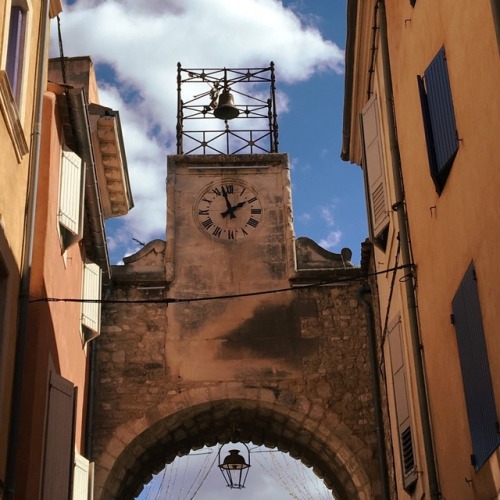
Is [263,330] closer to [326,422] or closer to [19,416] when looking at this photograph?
[326,422]

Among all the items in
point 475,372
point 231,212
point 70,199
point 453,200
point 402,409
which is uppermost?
point 231,212

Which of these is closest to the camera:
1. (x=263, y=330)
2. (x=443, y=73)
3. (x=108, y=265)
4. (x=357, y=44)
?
(x=443, y=73)

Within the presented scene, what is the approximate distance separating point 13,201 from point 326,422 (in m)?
7.28

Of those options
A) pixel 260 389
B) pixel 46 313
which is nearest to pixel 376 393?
pixel 260 389

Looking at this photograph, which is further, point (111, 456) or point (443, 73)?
point (111, 456)

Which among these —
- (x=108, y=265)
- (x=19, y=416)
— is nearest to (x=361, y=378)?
(x=108, y=265)

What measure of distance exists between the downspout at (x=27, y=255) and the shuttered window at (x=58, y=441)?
3.01 ft

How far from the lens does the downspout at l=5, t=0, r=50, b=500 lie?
7.46 metres

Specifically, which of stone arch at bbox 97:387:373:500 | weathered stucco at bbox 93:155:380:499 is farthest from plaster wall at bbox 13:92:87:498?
weathered stucco at bbox 93:155:380:499

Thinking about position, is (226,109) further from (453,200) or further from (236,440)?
(453,200)

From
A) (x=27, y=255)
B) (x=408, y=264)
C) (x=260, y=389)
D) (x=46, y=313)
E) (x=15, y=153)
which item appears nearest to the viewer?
(x=15, y=153)

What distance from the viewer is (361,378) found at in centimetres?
1406

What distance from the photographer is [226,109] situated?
15164 mm

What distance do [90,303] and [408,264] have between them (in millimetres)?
4617
